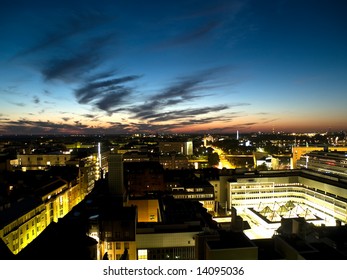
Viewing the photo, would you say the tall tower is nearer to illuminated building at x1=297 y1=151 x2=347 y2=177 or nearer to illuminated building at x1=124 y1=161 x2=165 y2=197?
illuminated building at x1=124 y1=161 x2=165 y2=197

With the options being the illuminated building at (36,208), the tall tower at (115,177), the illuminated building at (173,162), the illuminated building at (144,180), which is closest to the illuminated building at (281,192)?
the illuminated building at (144,180)

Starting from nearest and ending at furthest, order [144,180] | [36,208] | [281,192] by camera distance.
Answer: [36,208], [281,192], [144,180]

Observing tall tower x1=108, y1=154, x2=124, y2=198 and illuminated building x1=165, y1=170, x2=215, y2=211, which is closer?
tall tower x1=108, y1=154, x2=124, y2=198

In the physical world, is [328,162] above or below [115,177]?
below

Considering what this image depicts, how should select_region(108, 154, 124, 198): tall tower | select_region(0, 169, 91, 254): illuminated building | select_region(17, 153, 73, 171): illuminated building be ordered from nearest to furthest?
select_region(0, 169, 91, 254): illuminated building → select_region(108, 154, 124, 198): tall tower → select_region(17, 153, 73, 171): illuminated building

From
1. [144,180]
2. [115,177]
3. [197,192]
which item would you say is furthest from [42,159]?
[197,192]

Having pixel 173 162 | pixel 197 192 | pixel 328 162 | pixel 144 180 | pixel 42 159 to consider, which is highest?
pixel 42 159

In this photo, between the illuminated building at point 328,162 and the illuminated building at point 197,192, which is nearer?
the illuminated building at point 197,192

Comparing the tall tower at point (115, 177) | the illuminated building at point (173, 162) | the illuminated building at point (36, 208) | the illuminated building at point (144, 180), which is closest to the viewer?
the illuminated building at point (36, 208)

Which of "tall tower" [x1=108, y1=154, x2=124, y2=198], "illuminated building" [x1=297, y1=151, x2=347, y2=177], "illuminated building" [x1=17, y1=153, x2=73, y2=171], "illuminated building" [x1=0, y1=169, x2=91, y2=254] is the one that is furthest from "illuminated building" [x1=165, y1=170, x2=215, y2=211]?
"illuminated building" [x1=17, y1=153, x2=73, y2=171]

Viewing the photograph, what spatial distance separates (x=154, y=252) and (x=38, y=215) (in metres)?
3.68

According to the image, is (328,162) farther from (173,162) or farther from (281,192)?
(173,162)

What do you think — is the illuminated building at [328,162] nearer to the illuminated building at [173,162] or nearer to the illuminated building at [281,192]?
the illuminated building at [281,192]

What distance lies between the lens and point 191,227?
6570mm
